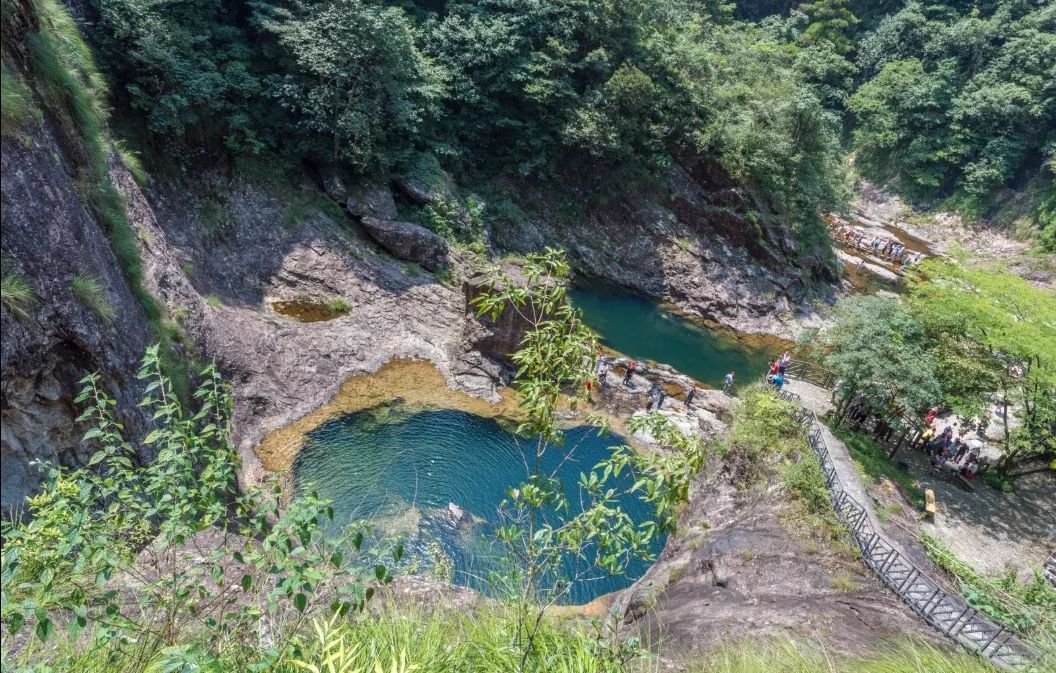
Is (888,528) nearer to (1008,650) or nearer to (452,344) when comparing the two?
(1008,650)

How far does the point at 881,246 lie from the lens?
34344 mm

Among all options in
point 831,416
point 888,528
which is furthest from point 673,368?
point 888,528

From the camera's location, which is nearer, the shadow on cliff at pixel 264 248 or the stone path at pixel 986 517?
the stone path at pixel 986 517

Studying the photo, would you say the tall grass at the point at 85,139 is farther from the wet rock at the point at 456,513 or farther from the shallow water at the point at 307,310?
the wet rock at the point at 456,513

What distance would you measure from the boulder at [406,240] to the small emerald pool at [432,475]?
656 centimetres

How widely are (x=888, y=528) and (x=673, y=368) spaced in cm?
1054

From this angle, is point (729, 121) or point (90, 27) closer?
point (90, 27)

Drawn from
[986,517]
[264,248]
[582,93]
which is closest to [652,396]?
[986,517]

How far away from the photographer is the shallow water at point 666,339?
21453 millimetres

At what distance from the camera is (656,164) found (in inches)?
1003

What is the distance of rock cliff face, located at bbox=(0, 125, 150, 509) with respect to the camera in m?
6.74

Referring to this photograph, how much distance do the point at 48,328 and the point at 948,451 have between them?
20669 mm

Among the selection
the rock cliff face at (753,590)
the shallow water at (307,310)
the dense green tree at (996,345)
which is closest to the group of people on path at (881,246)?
the dense green tree at (996,345)

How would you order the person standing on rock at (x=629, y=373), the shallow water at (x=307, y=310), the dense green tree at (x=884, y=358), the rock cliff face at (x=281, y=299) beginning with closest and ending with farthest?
the dense green tree at (x=884, y=358) → the rock cliff face at (x=281, y=299) → the shallow water at (x=307, y=310) → the person standing on rock at (x=629, y=373)
